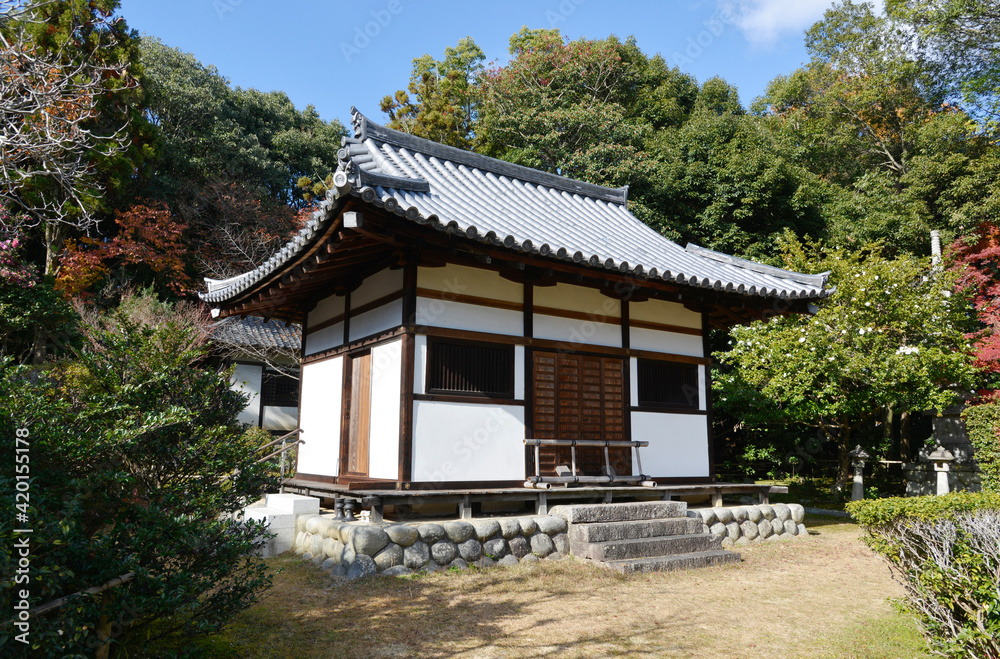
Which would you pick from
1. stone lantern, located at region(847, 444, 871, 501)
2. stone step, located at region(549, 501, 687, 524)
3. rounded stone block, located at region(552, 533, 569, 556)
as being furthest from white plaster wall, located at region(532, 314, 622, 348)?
stone lantern, located at region(847, 444, 871, 501)

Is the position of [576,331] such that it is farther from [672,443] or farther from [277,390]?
[277,390]

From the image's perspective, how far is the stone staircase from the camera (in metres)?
7.25

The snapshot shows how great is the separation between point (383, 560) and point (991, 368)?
13.3m

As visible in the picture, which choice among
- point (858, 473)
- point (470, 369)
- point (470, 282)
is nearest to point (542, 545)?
point (470, 369)

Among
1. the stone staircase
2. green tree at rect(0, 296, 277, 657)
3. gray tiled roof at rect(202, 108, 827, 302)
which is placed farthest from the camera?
the stone staircase

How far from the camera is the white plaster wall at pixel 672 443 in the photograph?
9.26m

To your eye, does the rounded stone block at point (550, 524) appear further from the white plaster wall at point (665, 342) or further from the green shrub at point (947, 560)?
the green shrub at point (947, 560)

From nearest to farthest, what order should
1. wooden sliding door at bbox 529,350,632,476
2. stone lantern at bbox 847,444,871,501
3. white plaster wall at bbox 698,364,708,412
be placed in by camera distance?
wooden sliding door at bbox 529,350,632,476, white plaster wall at bbox 698,364,708,412, stone lantern at bbox 847,444,871,501

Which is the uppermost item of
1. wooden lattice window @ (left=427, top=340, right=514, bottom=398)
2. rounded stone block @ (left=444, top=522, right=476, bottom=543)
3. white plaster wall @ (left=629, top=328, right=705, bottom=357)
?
white plaster wall @ (left=629, top=328, right=705, bottom=357)

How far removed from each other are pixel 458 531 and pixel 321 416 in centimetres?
390

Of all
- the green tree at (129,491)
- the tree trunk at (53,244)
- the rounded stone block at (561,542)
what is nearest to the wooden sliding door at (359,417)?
the rounded stone block at (561,542)

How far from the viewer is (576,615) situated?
17.9 ft

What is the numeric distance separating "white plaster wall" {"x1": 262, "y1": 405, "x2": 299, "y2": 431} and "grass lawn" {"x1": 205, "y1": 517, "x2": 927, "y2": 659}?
12.9 metres

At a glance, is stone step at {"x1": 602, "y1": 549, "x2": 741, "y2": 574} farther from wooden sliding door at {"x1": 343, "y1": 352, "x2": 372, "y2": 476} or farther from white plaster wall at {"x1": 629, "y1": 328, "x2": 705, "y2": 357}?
wooden sliding door at {"x1": 343, "y1": 352, "x2": 372, "y2": 476}
